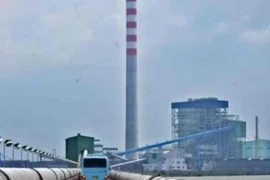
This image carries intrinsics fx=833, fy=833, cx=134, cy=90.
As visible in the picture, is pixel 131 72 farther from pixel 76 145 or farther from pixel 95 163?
pixel 95 163

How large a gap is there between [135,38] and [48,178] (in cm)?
13153

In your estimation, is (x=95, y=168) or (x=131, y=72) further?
(x=131, y=72)

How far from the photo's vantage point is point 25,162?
9756 centimetres

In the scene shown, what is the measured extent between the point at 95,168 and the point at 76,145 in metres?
86.2

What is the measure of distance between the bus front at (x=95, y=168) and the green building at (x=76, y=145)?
82905mm

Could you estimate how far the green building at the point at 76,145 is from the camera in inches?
6353

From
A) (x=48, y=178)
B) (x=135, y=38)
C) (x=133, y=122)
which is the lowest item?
(x=48, y=178)

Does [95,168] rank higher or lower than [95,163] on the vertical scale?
lower

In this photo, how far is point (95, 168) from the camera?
7675cm

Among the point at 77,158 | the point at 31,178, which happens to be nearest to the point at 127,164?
the point at 77,158

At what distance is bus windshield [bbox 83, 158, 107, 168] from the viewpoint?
76.8 meters

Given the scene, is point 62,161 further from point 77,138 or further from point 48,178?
point 48,178

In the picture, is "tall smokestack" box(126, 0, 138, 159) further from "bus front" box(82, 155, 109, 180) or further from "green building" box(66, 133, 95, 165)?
"bus front" box(82, 155, 109, 180)

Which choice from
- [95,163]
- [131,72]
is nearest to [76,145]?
[131,72]
